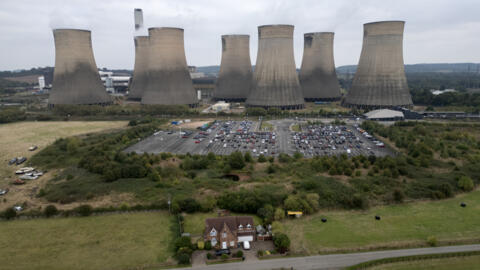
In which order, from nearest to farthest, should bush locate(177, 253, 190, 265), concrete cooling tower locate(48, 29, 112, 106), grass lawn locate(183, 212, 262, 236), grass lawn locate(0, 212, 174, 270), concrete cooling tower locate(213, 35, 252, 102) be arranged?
1. bush locate(177, 253, 190, 265)
2. grass lawn locate(0, 212, 174, 270)
3. grass lawn locate(183, 212, 262, 236)
4. concrete cooling tower locate(48, 29, 112, 106)
5. concrete cooling tower locate(213, 35, 252, 102)

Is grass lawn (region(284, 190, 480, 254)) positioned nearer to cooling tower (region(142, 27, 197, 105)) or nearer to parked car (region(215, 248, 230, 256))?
parked car (region(215, 248, 230, 256))

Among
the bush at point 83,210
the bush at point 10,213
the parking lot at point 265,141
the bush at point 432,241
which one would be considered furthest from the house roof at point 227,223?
the parking lot at point 265,141

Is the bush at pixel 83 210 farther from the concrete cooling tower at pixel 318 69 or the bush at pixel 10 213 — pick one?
the concrete cooling tower at pixel 318 69

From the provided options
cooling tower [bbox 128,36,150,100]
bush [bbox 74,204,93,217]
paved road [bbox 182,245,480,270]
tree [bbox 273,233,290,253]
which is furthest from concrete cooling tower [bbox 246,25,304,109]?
paved road [bbox 182,245,480,270]

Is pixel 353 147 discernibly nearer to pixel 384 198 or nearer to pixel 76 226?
pixel 384 198

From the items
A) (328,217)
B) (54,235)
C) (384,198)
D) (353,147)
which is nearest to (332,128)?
(353,147)
